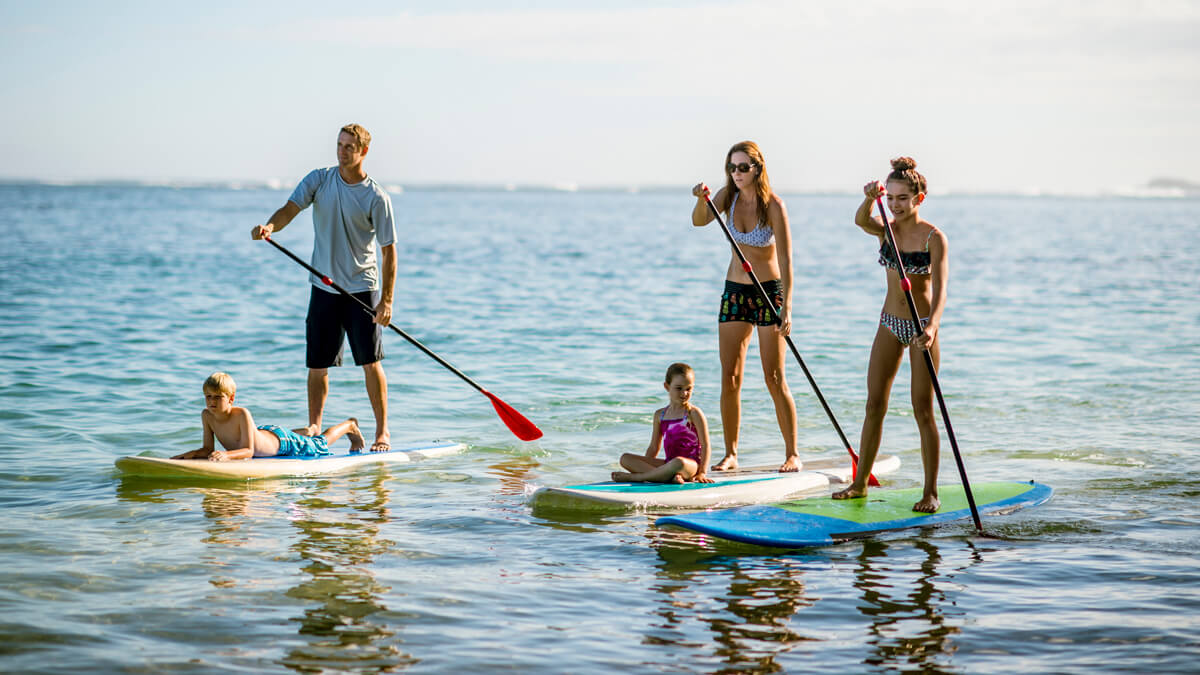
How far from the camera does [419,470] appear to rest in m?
8.22

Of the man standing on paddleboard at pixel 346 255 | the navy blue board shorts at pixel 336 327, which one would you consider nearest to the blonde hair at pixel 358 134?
the man standing on paddleboard at pixel 346 255

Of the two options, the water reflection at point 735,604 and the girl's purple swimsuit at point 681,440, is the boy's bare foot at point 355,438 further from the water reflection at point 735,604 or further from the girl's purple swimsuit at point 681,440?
the water reflection at point 735,604

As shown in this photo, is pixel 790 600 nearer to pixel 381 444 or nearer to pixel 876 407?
pixel 876 407

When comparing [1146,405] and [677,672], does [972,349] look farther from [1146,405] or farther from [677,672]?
→ [677,672]

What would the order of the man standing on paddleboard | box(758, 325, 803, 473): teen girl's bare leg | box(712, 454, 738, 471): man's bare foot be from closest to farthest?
box(758, 325, 803, 473): teen girl's bare leg < box(712, 454, 738, 471): man's bare foot < the man standing on paddleboard

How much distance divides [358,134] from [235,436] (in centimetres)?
218

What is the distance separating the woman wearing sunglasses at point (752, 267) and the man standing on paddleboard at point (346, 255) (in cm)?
218

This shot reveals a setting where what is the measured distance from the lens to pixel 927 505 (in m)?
6.54

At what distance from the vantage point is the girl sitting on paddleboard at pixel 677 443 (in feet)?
23.5

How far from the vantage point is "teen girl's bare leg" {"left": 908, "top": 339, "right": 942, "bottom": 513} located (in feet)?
20.9

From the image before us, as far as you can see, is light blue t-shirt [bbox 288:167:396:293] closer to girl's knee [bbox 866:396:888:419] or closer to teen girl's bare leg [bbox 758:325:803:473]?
teen girl's bare leg [bbox 758:325:803:473]

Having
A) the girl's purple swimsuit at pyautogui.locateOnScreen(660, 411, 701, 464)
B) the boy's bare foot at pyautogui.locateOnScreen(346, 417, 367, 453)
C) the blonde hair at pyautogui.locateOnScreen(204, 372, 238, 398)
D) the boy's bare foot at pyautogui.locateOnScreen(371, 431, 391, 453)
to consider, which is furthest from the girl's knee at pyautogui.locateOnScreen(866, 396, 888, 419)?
the blonde hair at pyautogui.locateOnScreen(204, 372, 238, 398)

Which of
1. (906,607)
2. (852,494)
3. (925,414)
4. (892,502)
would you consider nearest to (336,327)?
(852,494)

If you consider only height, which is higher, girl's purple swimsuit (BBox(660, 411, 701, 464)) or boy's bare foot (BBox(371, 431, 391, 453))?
girl's purple swimsuit (BBox(660, 411, 701, 464))
